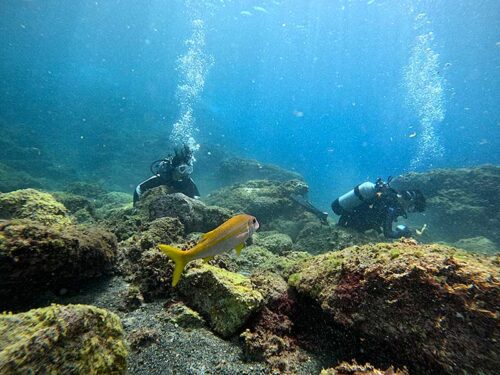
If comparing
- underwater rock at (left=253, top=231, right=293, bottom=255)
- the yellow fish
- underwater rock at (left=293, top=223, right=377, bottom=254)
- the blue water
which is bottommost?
the yellow fish

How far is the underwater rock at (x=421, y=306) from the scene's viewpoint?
6.81ft

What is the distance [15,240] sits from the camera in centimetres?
286

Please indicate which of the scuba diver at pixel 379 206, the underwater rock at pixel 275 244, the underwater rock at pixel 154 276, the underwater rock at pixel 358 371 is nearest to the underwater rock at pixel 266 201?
the scuba diver at pixel 379 206

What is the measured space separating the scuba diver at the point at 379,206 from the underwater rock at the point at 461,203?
6.30 meters

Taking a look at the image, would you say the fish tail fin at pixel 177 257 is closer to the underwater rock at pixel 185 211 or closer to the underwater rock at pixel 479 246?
the underwater rock at pixel 185 211

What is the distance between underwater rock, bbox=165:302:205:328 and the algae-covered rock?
0.31ft

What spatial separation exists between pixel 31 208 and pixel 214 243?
537cm

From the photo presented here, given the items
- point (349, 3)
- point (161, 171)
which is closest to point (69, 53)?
point (349, 3)

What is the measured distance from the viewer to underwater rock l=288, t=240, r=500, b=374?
6.81 feet

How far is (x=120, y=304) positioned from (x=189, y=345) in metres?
1.28

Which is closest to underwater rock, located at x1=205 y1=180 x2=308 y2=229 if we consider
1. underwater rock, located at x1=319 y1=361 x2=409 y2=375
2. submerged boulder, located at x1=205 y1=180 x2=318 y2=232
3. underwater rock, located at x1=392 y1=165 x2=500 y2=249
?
submerged boulder, located at x1=205 y1=180 x2=318 y2=232

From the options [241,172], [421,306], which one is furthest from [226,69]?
[421,306]

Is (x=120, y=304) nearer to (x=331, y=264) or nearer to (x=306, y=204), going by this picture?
(x=331, y=264)

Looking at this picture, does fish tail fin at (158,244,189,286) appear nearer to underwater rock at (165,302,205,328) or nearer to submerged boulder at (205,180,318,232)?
underwater rock at (165,302,205,328)
